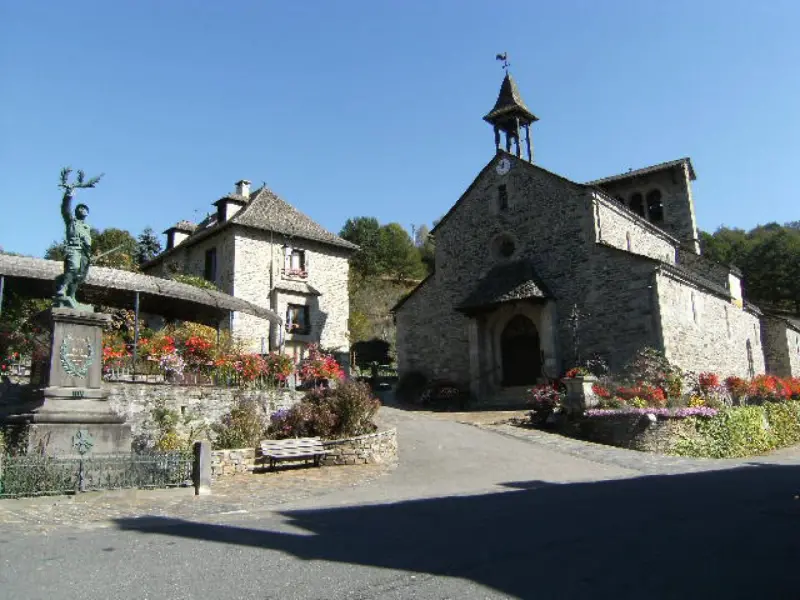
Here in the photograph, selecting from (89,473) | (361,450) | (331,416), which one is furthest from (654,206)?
(89,473)

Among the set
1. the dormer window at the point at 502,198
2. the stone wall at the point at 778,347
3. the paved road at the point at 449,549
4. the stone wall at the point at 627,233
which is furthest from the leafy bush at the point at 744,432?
the stone wall at the point at 778,347

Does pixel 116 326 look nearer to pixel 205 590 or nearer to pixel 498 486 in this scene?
pixel 498 486

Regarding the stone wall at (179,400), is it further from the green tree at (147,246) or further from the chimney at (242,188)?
the green tree at (147,246)

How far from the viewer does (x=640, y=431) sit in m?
15.0

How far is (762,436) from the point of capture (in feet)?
60.3

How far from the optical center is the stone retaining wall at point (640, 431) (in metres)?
15.0

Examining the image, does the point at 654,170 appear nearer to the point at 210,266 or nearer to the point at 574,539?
the point at 210,266

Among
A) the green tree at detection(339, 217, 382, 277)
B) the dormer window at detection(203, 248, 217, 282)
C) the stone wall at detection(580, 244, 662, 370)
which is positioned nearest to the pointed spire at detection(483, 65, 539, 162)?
the stone wall at detection(580, 244, 662, 370)

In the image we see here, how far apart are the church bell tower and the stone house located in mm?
9418

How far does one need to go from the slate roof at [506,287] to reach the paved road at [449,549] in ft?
37.7

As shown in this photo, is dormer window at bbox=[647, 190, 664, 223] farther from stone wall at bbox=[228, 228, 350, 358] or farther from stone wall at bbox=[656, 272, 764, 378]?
stone wall at bbox=[228, 228, 350, 358]

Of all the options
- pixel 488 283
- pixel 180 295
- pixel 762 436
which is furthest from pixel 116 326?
pixel 762 436

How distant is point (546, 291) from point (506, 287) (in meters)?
1.46

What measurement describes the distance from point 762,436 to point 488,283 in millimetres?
10300
